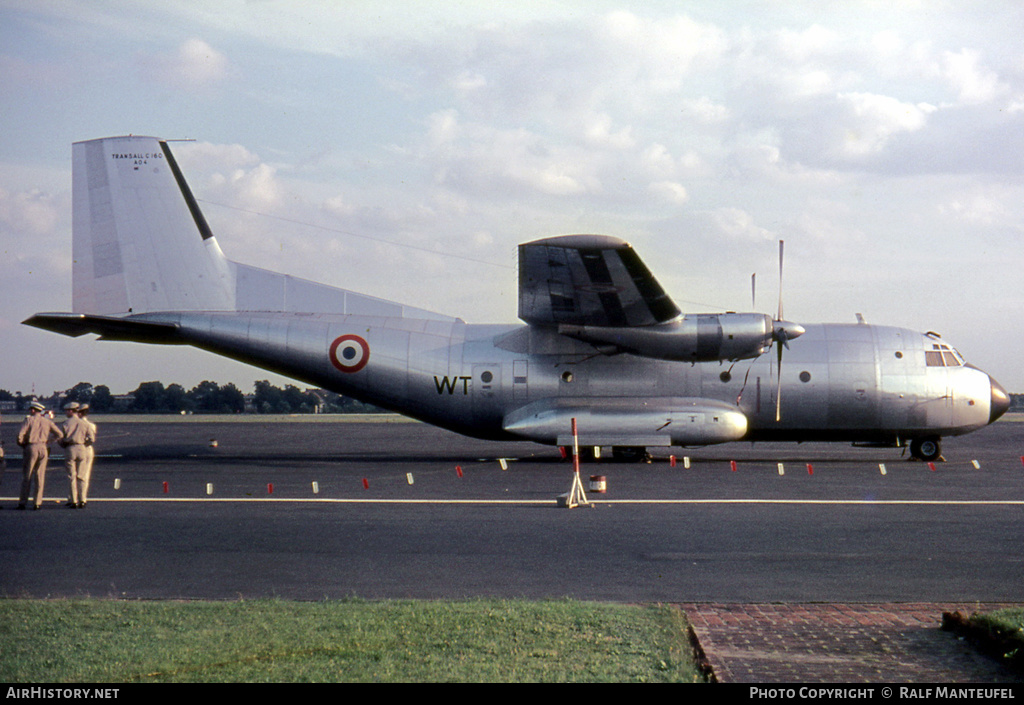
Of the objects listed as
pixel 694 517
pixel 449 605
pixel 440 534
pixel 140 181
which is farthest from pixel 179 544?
pixel 140 181

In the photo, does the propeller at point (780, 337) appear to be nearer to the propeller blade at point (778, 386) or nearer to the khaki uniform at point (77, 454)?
the propeller blade at point (778, 386)

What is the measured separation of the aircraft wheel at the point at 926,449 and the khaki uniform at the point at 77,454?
20.4 m

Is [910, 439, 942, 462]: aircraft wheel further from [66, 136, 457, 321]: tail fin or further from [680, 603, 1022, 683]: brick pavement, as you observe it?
[680, 603, 1022, 683]: brick pavement

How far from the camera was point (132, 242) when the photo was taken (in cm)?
2314

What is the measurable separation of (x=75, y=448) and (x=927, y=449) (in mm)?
20866

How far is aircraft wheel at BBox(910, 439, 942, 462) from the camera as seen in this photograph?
22.9 m

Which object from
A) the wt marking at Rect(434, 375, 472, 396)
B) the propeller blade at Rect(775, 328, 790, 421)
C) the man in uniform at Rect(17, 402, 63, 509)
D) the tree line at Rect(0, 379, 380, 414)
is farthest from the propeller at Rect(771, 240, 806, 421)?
the tree line at Rect(0, 379, 380, 414)

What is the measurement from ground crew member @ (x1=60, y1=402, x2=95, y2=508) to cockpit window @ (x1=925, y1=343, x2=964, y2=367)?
20425 mm

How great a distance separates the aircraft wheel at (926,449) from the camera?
2291 cm

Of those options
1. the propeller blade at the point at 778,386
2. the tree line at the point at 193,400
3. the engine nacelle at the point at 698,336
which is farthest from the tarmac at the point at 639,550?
the tree line at the point at 193,400

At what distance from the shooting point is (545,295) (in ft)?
67.2

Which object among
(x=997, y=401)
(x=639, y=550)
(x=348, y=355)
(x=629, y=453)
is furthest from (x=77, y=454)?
(x=997, y=401)

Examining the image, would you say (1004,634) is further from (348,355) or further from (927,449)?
(927,449)

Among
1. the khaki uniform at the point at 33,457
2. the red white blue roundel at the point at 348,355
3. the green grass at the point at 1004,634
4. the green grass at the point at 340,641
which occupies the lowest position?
the green grass at the point at 340,641
